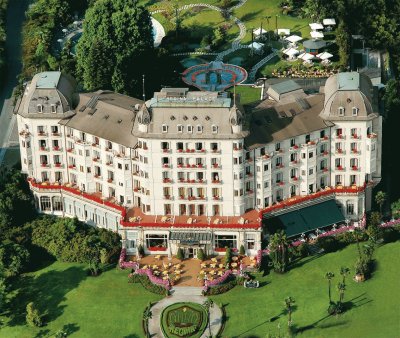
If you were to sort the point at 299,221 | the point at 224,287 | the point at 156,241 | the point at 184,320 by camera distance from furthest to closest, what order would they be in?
the point at 299,221 → the point at 156,241 → the point at 224,287 → the point at 184,320

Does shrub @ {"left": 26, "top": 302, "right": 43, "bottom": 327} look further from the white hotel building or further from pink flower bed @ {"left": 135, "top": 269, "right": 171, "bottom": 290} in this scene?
the white hotel building

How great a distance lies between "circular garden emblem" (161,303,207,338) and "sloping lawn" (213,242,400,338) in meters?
3.95

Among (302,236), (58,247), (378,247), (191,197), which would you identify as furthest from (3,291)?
(378,247)

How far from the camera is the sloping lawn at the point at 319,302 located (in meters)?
176

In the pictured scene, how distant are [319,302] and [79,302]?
128 ft

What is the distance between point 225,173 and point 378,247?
29.2 metres

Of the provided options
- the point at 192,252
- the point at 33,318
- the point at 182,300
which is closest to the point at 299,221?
the point at 192,252

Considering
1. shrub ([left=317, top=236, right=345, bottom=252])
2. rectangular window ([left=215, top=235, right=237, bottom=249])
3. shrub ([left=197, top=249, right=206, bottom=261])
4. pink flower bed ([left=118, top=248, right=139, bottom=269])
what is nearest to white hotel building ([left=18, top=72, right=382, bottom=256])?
rectangular window ([left=215, top=235, right=237, bottom=249])

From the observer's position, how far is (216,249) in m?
195

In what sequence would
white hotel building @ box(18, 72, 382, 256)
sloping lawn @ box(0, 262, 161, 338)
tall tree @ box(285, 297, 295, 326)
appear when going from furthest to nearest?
white hotel building @ box(18, 72, 382, 256) → sloping lawn @ box(0, 262, 161, 338) → tall tree @ box(285, 297, 295, 326)

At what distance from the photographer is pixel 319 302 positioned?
596 ft

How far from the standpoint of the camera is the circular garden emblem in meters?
176

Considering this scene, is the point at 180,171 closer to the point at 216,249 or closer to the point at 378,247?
the point at 216,249

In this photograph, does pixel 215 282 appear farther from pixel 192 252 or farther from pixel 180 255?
pixel 180 255
